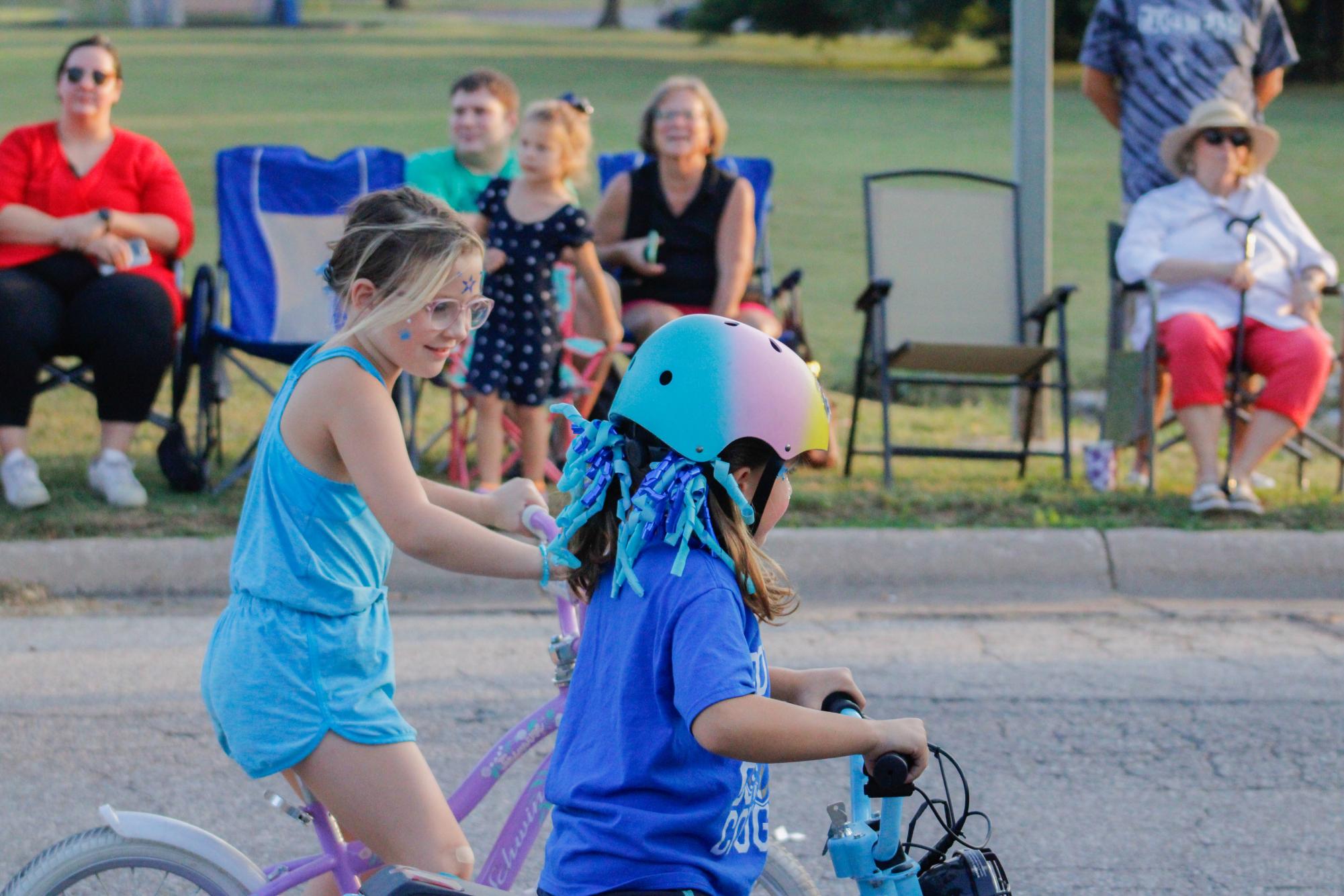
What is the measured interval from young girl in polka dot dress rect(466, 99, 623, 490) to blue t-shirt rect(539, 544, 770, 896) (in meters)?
4.49

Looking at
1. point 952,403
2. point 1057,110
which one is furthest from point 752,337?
point 1057,110

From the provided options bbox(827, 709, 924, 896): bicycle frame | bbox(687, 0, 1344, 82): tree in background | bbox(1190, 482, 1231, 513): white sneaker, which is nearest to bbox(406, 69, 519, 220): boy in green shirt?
bbox(1190, 482, 1231, 513): white sneaker

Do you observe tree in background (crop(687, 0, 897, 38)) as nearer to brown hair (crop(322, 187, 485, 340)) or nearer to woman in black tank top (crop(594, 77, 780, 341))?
woman in black tank top (crop(594, 77, 780, 341))

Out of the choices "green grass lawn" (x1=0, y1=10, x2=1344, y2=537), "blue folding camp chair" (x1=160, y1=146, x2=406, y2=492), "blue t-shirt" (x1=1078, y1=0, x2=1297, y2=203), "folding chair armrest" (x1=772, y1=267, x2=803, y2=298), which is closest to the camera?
"green grass lawn" (x1=0, y1=10, x2=1344, y2=537)

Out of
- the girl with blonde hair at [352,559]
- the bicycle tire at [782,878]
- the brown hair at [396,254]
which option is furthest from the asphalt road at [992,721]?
the brown hair at [396,254]

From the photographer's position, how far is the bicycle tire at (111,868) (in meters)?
2.56

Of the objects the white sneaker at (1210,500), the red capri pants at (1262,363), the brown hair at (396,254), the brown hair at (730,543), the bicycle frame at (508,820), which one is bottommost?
the white sneaker at (1210,500)

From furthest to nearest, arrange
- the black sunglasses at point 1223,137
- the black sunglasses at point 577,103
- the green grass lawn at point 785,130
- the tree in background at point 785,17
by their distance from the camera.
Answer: the tree in background at point 785,17 → the black sunglasses at point 1223,137 → the black sunglasses at point 577,103 → the green grass lawn at point 785,130

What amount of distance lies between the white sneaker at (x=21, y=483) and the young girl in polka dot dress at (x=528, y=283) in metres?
1.74

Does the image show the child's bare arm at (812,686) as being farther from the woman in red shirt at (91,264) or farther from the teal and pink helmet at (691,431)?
the woman in red shirt at (91,264)

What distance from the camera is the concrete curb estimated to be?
601 centimetres

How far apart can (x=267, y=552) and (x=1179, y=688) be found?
3.22 meters

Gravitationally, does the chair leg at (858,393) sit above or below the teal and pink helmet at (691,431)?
below

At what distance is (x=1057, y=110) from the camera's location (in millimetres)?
28656
